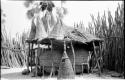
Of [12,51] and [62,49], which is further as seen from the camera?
[12,51]

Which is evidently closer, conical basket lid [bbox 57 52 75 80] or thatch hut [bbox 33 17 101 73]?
conical basket lid [bbox 57 52 75 80]

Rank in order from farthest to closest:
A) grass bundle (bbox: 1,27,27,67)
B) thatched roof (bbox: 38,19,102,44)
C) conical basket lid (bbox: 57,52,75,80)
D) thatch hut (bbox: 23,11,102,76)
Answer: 1. grass bundle (bbox: 1,27,27,67)
2. thatch hut (bbox: 23,11,102,76)
3. thatched roof (bbox: 38,19,102,44)
4. conical basket lid (bbox: 57,52,75,80)

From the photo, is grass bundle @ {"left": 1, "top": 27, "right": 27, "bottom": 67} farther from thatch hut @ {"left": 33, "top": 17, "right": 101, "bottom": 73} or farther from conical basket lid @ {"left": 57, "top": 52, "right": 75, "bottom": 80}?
conical basket lid @ {"left": 57, "top": 52, "right": 75, "bottom": 80}

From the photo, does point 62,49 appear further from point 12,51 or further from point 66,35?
point 12,51

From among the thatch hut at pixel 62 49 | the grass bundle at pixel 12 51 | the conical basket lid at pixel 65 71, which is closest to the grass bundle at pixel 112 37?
the thatch hut at pixel 62 49

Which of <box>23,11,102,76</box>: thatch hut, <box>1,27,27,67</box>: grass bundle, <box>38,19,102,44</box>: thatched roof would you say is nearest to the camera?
<box>38,19,102,44</box>: thatched roof

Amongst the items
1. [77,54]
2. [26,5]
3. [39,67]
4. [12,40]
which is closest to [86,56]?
[77,54]

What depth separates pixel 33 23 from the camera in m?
10.4

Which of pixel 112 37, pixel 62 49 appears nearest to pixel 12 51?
pixel 62 49

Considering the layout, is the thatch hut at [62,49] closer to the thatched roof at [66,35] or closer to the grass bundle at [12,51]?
the thatched roof at [66,35]

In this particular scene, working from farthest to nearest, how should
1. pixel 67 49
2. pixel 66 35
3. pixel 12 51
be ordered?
pixel 12 51
pixel 67 49
pixel 66 35

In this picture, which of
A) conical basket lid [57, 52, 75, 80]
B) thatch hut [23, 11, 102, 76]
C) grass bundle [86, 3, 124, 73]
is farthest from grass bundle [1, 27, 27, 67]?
conical basket lid [57, 52, 75, 80]

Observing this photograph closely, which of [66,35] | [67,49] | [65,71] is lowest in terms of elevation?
[65,71]

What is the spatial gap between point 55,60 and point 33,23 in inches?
88.3
